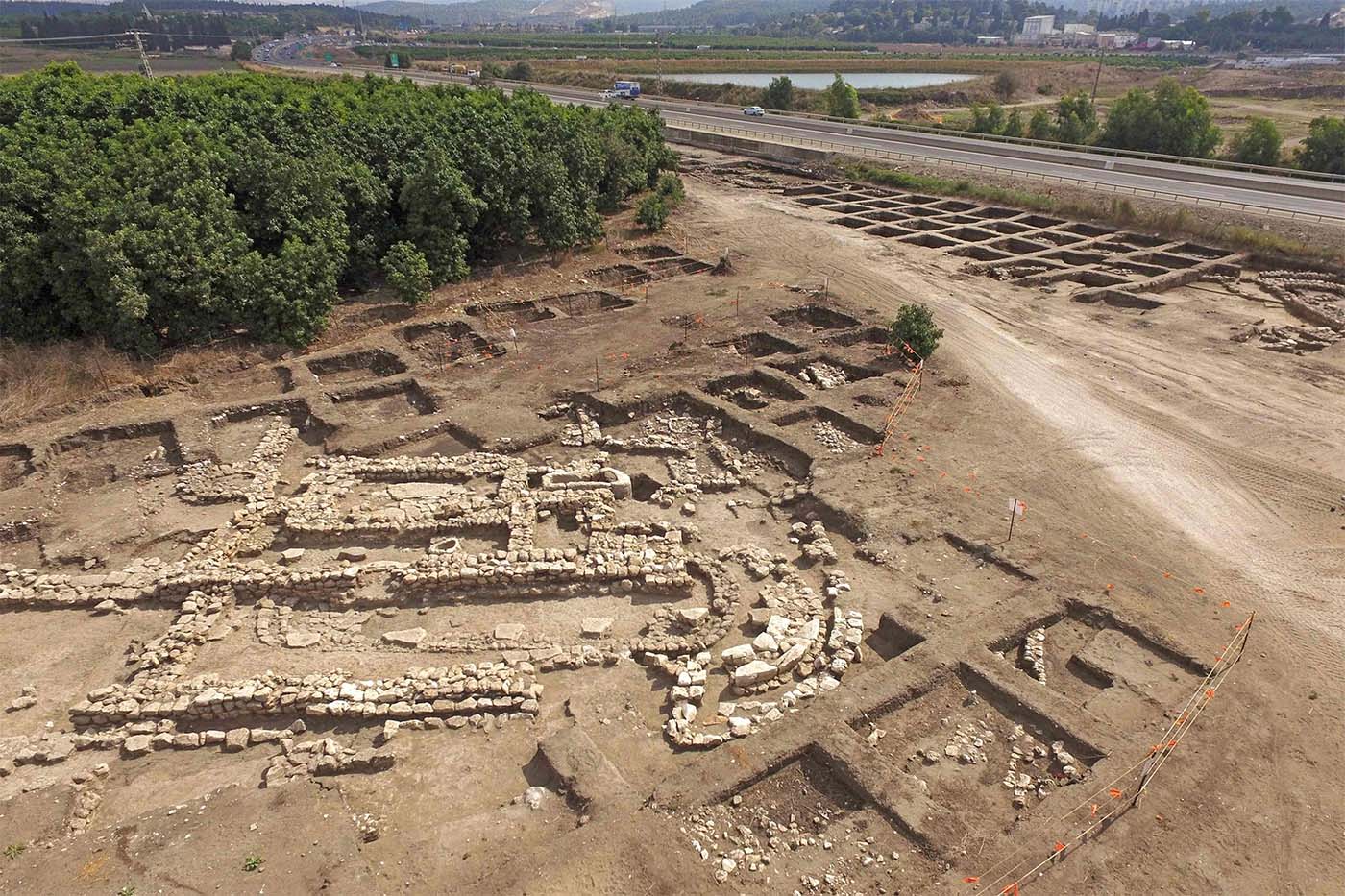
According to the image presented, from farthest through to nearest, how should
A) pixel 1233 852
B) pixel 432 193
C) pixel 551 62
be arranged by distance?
pixel 551 62 → pixel 432 193 → pixel 1233 852

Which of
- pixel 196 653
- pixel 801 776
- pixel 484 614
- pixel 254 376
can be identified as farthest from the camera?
pixel 254 376

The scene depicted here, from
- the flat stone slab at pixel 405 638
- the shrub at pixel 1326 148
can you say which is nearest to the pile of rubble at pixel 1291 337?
the shrub at pixel 1326 148

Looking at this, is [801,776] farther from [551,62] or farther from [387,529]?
[551,62]

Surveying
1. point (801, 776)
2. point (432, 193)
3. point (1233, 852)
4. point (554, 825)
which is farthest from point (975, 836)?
point (432, 193)

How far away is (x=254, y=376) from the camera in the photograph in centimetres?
2303

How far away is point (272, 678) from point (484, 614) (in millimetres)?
3572

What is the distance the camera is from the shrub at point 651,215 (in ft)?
120

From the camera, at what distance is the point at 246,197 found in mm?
25484

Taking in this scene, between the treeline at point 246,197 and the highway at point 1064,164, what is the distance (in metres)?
27.7

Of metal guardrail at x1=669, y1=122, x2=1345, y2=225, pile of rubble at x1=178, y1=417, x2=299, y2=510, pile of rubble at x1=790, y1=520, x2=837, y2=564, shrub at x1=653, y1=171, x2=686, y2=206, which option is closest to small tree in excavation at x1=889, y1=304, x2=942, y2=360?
pile of rubble at x1=790, y1=520, x2=837, y2=564

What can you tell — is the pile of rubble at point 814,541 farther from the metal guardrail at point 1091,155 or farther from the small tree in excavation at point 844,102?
the small tree in excavation at point 844,102

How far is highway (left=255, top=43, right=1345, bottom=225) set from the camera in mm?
38906

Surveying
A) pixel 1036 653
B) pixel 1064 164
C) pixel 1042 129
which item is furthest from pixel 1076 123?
pixel 1036 653

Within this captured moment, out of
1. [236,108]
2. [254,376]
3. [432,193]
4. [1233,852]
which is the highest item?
[236,108]
